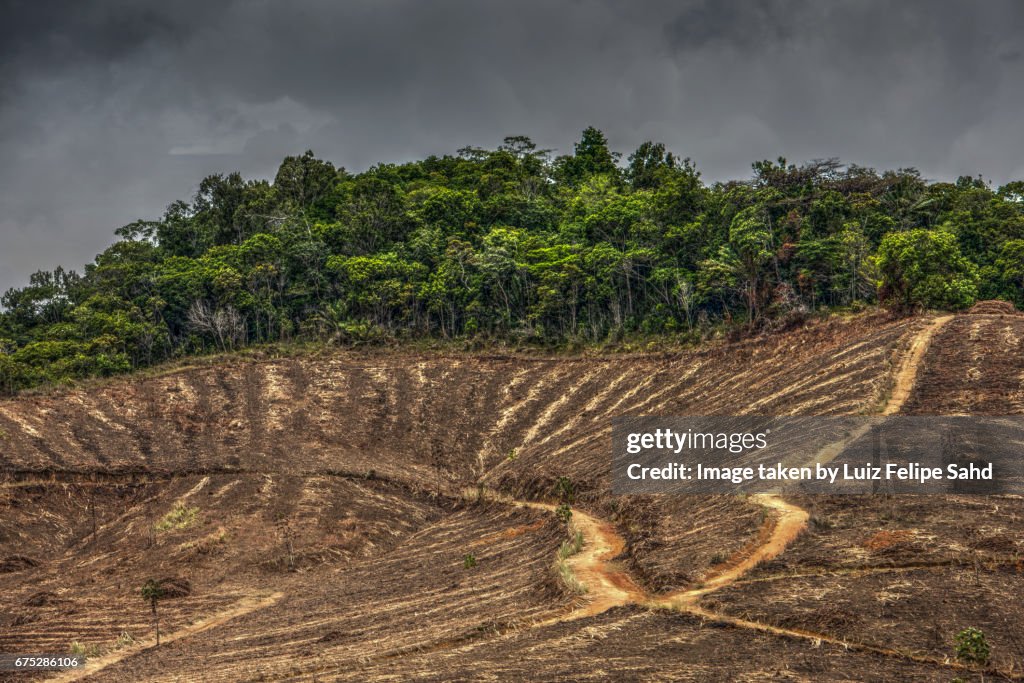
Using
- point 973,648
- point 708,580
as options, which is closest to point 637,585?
point 708,580

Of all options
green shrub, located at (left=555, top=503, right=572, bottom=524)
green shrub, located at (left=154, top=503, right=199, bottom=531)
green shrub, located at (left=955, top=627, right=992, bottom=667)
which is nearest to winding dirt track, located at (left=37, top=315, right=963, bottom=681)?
green shrub, located at (left=555, top=503, right=572, bottom=524)

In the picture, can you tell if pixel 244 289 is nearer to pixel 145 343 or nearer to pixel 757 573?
pixel 145 343

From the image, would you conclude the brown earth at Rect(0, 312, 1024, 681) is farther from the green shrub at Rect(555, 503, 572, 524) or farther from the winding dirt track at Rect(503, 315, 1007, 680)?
the green shrub at Rect(555, 503, 572, 524)

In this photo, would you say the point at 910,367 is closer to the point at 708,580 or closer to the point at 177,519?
the point at 708,580

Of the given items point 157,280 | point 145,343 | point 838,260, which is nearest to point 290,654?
point 838,260

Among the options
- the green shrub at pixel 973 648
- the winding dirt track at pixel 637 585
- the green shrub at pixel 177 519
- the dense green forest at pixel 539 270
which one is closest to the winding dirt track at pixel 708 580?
the winding dirt track at pixel 637 585

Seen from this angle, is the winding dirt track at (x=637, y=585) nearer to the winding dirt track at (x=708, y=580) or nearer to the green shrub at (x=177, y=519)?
the winding dirt track at (x=708, y=580)
